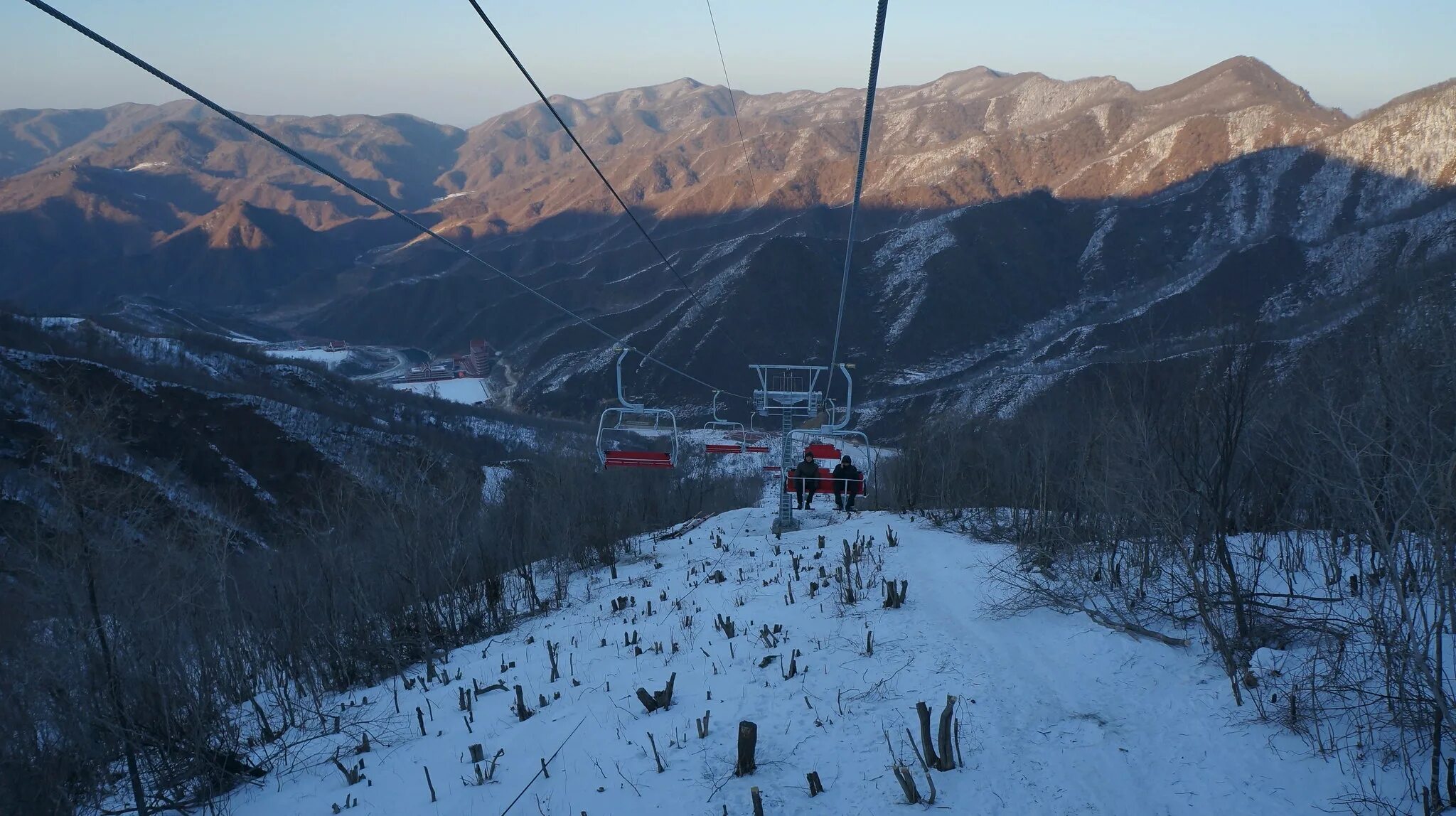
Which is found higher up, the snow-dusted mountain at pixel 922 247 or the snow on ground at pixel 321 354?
the snow-dusted mountain at pixel 922 247

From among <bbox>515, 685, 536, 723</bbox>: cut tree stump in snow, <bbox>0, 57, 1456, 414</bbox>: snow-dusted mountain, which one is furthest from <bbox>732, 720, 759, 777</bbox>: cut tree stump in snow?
<bbox>0, 57, 1456, 414</bbox>: snow-dusted mountain

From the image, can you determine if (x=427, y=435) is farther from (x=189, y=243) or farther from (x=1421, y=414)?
(x=189, y=243)

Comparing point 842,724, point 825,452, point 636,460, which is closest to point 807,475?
point 825,452

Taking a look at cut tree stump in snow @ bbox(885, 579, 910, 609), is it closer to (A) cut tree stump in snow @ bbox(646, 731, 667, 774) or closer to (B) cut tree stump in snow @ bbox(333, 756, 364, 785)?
(A) cut tree stump in snow @ bbox(646, 731, 667, 774)

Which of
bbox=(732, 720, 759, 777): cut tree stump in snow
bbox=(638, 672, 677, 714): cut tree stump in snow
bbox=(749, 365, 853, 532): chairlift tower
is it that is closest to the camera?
bbox=(732, 720, 759, 777): cut tree stump in snow

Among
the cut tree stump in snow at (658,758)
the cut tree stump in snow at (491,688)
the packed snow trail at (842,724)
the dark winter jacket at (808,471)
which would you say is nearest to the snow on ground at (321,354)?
the dark winter jacket at (808,471)

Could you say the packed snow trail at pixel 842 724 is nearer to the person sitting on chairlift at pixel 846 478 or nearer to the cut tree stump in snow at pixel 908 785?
the cut tree stump in snow at pixel 908 785

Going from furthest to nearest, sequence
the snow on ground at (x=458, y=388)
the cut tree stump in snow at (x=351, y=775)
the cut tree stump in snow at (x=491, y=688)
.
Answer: the snow on ground at (x=458, y=388) → the cut tree stump in snow at (x=491, y=688) → the cut tree stump in snow at (x=351, y=775)
